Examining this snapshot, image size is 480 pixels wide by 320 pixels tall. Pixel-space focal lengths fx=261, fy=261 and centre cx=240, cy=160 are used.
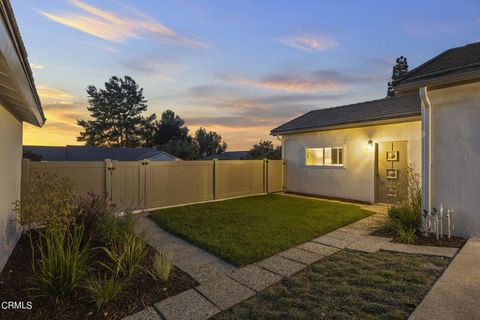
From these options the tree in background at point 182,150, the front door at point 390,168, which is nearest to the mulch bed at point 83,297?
the front door at point 390,168

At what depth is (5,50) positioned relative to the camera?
1.93 m

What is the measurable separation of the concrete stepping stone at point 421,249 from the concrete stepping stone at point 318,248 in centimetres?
89

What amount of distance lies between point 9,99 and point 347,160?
9715mm

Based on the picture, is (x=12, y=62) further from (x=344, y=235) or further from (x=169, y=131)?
(x=169, y=131)

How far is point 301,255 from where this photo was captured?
418cm

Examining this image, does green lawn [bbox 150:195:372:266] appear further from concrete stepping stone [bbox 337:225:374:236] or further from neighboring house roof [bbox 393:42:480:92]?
neighboring house roof [bbox 393:42:480:92]

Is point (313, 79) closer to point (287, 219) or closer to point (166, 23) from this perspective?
point (166, 23)

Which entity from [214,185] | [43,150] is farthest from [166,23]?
[43,150]

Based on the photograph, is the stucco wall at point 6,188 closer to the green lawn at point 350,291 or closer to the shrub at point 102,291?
the shrub at point 102,291

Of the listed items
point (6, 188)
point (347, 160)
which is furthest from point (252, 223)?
point (347, 160)

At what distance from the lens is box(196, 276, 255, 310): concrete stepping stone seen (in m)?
2.80

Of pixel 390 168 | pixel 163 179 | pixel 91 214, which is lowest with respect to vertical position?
pixel 91 214

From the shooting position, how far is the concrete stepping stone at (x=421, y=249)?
4.07 meters

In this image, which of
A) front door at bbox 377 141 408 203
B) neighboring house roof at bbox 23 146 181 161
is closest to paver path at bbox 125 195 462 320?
front door at bbox 377 141 408 203
